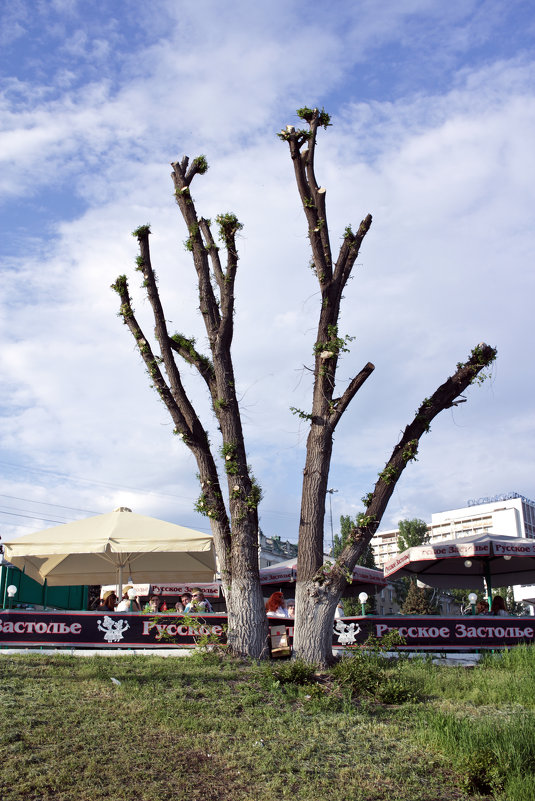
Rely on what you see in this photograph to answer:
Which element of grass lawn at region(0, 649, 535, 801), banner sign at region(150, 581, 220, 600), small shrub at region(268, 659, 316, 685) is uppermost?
banner sign at region(150, 581, 220, 600)

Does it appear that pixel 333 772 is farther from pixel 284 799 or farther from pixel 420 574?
pixel 420 574

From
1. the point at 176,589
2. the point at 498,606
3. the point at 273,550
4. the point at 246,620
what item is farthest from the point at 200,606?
the point at 273,550

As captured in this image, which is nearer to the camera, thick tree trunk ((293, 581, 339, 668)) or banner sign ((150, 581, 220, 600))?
thick tree trunk ((293, 581, 339, 668))

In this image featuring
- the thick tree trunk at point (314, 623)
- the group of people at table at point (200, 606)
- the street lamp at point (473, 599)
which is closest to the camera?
the thick tree trunk at point (314, 623)

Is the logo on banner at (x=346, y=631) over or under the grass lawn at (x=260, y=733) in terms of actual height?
over

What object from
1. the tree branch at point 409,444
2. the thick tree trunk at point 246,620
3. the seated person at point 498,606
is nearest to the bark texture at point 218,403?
the thick tree trunk at point 246,620

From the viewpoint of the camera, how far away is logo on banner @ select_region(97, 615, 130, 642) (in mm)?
11242

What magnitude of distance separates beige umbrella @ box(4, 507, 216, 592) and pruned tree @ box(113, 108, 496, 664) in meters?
1.33

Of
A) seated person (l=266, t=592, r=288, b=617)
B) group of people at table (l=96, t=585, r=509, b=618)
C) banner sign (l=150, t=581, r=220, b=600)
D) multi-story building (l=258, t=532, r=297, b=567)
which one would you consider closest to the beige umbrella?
group of people at table (l=96, t=585, r=509, b=618)

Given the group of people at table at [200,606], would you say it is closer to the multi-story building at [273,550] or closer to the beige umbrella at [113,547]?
the beige umbrella at [113,547]

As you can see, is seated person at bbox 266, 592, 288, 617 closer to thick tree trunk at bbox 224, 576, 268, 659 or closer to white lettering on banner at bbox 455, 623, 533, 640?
thick tree trunk at bbox 224, 576, 268, 659

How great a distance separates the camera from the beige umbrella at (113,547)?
12109 millimetres

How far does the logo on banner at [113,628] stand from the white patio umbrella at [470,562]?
591 cm

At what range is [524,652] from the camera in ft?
34.4
